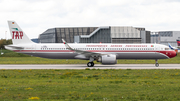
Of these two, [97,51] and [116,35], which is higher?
[116,35]

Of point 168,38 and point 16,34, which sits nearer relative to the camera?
point 16,34

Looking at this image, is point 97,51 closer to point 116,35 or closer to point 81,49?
point 81,49

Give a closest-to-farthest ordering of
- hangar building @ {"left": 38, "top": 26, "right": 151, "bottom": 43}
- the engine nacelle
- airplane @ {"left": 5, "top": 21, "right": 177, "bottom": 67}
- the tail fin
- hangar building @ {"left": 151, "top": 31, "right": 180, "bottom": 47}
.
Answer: the engine nacelle
airplane @ {"left": 5, "top": 21, "right": 177, "bottom": 67}
the tail fin
hangar building @ {"left": 38, "top": 26, "right": 151, "bottom": 43}
hangar building @ {"left": 151, "top": 31, "right": 180, "bottom": 47}

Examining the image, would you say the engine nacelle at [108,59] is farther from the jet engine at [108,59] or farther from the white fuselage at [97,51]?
the white fuselage at [97,51]

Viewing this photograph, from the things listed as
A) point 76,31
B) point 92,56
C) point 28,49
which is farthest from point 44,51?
point 76,31

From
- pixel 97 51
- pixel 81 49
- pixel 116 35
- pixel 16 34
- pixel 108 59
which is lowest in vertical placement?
pixel 108 59

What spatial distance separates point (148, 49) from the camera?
109ft

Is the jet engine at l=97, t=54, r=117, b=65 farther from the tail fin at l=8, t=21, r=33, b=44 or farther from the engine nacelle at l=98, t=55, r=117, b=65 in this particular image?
the tail fin at l=8, t=21, r=33, b=44

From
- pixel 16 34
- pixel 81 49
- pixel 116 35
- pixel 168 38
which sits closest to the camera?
pixel 81 49

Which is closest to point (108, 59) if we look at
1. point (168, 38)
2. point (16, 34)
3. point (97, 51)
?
point (97, 51)

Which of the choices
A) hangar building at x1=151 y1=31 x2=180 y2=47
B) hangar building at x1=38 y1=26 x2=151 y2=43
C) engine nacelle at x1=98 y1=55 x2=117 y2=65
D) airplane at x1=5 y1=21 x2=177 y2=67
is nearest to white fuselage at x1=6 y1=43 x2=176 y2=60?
airplane at x1=5 y1=21 x2=177 y2=67

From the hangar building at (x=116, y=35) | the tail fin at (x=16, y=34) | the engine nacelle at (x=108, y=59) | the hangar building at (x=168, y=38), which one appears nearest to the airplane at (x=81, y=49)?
the tail fin at (x=16, y=34)

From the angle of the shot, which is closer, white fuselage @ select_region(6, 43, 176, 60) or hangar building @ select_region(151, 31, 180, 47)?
white fuselage @ select_region(6, 43, 176, 60)

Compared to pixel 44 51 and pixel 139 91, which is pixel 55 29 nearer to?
pixel 44 51
